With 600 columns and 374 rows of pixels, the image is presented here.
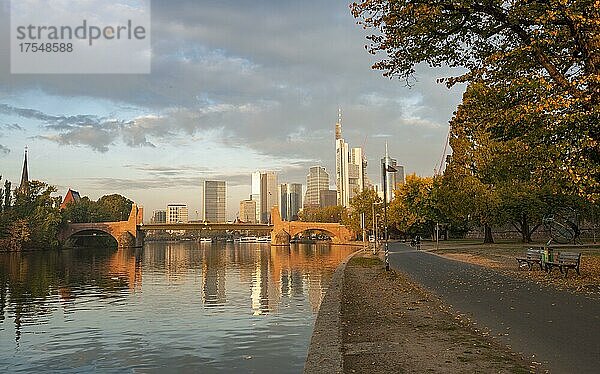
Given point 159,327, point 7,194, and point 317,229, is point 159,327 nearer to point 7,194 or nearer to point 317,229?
point 7,194

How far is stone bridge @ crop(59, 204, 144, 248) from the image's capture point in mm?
122750

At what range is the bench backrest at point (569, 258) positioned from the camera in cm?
2328

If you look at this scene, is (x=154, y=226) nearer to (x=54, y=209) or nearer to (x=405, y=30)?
(x=54, y=209)

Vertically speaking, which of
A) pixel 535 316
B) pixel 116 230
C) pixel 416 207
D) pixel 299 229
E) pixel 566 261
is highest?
pixel 416 207

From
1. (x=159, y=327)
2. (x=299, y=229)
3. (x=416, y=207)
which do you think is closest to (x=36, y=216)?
(x=299, y=229)

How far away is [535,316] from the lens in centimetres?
1370

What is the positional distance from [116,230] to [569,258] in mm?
120828

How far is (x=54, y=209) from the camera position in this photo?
109 meters

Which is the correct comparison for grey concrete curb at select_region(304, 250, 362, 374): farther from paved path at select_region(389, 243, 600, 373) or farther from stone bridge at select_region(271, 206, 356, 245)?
stone bridge at select_region(271, 206, 356, 245)

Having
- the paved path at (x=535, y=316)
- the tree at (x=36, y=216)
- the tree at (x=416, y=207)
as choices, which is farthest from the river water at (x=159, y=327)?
the tree at (x=36, y=216)

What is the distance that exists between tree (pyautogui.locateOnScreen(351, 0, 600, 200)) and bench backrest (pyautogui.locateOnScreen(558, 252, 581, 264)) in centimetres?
621

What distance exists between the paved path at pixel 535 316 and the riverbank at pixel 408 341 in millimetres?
528

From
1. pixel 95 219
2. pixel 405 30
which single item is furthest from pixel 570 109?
pixel 95 219

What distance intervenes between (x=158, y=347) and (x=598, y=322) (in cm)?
1045
